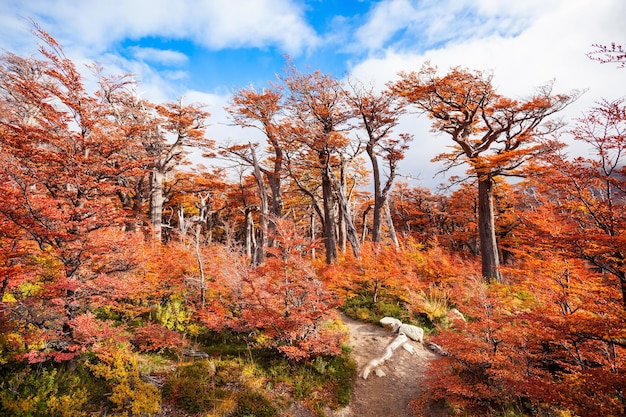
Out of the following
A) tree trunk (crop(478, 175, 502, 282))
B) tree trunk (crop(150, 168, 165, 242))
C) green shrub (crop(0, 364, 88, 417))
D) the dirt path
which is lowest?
the dirt path

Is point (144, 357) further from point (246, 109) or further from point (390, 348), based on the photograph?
point (246, 109)

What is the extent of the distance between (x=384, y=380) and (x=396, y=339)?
150 cm

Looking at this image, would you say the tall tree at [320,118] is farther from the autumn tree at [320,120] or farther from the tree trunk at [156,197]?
the tree trunk at [156,197]

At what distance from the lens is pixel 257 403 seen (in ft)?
18.2

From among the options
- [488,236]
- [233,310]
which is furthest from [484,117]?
[233,310]

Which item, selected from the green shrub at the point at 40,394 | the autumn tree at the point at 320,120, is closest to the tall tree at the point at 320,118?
the autumn tree at the point at 320,120

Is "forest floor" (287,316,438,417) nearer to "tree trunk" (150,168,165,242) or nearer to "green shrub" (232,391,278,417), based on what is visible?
"green shrub" (232,391,278,417)

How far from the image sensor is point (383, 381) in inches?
269

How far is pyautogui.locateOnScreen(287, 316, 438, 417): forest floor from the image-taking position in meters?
5.84

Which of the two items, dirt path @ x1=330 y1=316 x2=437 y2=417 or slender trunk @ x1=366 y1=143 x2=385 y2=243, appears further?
slender trunk @ x1=366 y1=143 x2=385 y2=243

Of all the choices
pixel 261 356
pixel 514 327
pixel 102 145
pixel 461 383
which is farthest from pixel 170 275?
pixel 514 327

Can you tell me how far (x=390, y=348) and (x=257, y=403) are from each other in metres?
3.92

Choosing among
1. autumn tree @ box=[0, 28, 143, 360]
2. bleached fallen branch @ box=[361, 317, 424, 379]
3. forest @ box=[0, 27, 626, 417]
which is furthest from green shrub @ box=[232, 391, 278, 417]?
autumn tree @ box=[0, 28, 143, 360]

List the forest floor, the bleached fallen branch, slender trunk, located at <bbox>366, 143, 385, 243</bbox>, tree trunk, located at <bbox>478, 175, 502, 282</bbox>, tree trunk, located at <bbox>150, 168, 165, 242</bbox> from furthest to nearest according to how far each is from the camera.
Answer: tree trunk, located at <bbox>150, 168, 165, 242</bbox> < slender trunk, located at <bbox>366, 143, 385, 243</bbox> < tree trunk, located at <bbox>478, 175, 502, 282</bbox> < the bleached fallen branch < the forest floor
